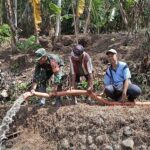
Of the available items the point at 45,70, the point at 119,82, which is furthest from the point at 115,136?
the point at 45,70

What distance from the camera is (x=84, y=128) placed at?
9461 mm

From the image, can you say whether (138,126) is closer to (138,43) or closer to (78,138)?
(78,138)

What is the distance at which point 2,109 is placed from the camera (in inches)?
433

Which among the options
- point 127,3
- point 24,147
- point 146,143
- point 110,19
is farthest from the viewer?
point 110,19

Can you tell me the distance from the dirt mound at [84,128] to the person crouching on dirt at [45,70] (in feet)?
1.50

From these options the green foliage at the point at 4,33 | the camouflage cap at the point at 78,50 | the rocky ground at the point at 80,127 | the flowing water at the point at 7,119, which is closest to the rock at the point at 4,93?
the rocky ground at the point at 80,127

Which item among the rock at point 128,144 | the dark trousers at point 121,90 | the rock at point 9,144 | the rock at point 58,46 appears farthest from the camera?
the rock at point 58,46

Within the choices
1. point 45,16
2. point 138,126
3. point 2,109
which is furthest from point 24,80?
point 45,16

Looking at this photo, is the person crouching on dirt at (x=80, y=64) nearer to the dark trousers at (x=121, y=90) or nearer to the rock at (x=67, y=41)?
the dark trousers at (x=121, y=90)

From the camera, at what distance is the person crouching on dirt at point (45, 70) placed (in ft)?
31.4

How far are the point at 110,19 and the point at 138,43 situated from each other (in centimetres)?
405

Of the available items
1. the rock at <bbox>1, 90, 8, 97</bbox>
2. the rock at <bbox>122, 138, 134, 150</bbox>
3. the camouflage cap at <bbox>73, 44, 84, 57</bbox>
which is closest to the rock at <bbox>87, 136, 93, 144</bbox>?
the rock at <bbox>122, 138, 134, 150</bbox>

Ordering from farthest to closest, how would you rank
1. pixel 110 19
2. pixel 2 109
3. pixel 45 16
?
pixel 45 16 < pixel 110 19 < pixel 2 109

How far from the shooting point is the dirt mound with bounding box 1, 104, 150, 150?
9.12m
